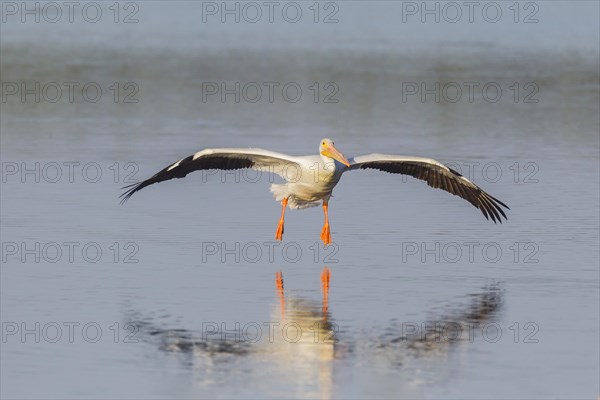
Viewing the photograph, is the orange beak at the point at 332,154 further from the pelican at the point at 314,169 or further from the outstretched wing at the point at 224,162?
the outstretched wing at the point at 224,162

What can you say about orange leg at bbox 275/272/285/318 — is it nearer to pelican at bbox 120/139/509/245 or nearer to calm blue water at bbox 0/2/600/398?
calm blue water at bbox 0/2/600/398

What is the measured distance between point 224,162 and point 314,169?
3.81 feet

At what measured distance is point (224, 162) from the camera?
65.4 feet

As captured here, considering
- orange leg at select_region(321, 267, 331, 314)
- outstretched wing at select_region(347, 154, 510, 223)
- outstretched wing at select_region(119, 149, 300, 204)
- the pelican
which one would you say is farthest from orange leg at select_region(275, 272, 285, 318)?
outstretched wing at select_region(347, 154, 510, 223)

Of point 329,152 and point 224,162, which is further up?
point 329,152

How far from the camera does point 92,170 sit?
25078 mm

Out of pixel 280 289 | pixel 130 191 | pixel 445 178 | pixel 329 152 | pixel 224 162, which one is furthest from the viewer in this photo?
pixel 445 178

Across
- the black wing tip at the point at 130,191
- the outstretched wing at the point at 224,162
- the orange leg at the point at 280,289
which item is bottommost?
the orange leg at the point at 280,289

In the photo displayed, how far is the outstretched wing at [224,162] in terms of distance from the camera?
1936 cm

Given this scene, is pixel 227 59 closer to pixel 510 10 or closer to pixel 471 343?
pixel 510 10

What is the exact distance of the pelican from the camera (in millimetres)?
19469

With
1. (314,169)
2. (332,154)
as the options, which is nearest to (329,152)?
(332,154)

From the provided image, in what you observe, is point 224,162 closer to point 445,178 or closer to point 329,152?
point 329,152

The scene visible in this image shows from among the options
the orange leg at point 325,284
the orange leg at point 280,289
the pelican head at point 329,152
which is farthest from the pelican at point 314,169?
the orange leg at point 280,289
